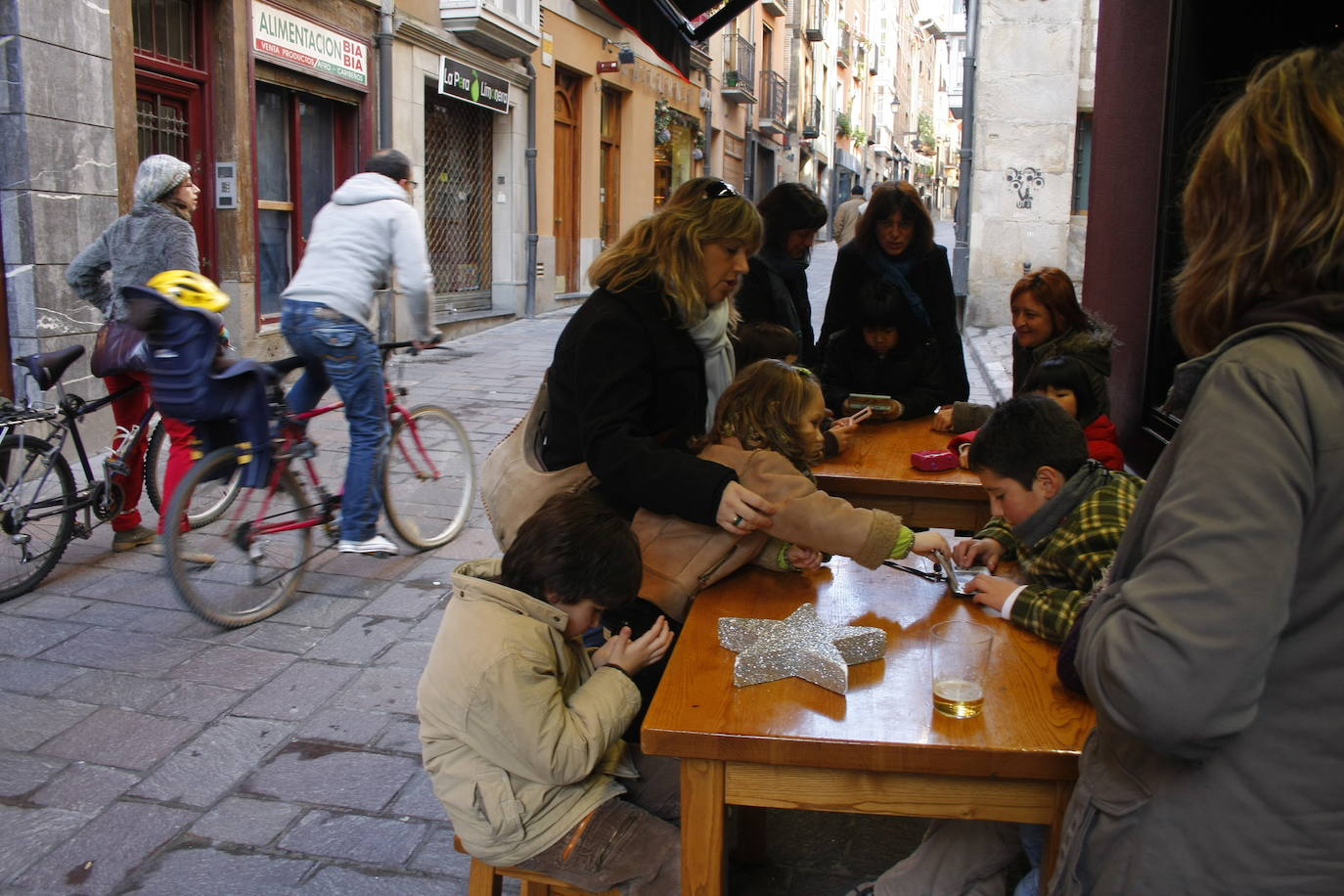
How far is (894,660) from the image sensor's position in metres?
2.00

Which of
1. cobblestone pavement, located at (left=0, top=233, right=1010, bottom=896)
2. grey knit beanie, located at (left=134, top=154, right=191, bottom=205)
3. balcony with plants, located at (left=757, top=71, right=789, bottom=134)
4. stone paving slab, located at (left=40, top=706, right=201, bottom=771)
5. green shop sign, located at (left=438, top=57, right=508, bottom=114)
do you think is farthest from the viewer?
balcony with plants, located at (left=757, top=71, right=789, bottom=134)

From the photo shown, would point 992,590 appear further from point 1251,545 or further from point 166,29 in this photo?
point 166,29

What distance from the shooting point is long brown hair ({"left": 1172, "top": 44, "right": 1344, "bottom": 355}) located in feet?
3.88

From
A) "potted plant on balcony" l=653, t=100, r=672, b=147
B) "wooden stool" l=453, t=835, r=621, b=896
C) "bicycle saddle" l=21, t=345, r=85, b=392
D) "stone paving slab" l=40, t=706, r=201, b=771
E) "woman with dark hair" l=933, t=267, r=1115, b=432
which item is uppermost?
"potted plant on balcony" l=653, t=100, r=672, b=147

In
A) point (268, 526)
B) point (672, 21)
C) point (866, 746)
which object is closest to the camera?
point (866, 746)

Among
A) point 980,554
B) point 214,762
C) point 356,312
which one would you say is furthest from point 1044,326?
point 214,762

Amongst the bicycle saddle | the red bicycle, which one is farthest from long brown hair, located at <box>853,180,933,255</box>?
the bicycle saddle

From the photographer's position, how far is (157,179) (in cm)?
534

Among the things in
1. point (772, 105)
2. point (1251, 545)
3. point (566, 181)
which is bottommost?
point (1251, 545)

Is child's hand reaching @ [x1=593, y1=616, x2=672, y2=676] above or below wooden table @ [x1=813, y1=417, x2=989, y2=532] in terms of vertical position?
below

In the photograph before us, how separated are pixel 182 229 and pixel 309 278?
0.88 metres

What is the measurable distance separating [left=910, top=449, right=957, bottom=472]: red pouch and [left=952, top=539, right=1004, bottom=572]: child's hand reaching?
2.91ft

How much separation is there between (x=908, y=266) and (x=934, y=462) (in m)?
1.45

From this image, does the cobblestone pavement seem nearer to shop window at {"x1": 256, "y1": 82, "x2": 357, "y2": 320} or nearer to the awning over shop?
the awning over shop
